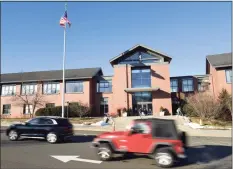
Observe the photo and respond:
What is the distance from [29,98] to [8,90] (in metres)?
5.31

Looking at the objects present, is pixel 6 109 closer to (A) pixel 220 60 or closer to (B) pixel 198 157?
(A) pixel 220 60

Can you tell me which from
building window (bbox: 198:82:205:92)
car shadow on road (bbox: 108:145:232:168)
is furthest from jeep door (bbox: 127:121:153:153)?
building window (bbox: 198:82:205:92)

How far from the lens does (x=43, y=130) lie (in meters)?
13.9

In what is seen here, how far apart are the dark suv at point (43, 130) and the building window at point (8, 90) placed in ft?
105

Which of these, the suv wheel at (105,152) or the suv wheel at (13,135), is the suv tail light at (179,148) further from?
the suv wheel at (13,135)

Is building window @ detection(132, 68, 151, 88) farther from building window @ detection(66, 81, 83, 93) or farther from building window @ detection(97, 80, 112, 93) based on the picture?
building window @ detection(66, 81, 83, 93)

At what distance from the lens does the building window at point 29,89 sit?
139 ft

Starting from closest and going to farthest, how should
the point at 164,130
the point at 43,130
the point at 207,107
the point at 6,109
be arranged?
the point at 164,130 → the point at 43,130 → the point at 207,107 → the point at 6,109

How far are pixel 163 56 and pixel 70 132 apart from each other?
27095 millimetres

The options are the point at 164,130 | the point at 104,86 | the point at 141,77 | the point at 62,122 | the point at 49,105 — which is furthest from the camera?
the point at 104,86

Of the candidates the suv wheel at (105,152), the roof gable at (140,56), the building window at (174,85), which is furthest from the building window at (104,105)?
the suv wheel at (105,152)

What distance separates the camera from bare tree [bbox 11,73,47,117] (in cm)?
4022

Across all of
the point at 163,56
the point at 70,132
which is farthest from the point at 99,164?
the point at 163,56

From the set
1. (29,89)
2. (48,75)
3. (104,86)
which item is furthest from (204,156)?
(29,89)
